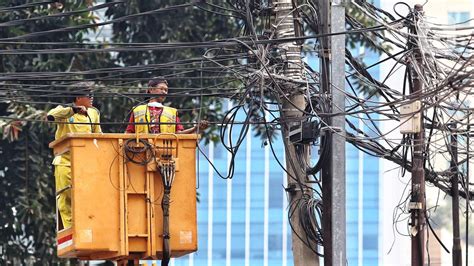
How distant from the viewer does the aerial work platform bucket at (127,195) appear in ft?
46.7

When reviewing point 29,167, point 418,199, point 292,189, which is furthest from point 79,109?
point 29,167

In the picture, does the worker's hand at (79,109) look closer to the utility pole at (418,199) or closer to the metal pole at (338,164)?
the metal pole at (338,164)

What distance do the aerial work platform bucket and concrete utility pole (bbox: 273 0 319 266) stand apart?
1.30 m

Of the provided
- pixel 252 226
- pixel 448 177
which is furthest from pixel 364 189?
pixel 448 177

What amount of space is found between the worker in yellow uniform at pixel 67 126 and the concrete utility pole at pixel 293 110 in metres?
1.88

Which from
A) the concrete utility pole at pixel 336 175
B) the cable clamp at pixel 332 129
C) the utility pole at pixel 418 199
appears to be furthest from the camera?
the utility pole at pixel 418 199

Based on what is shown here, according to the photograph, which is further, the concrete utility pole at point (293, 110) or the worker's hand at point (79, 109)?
the concrete utility pole at point (293, 110)

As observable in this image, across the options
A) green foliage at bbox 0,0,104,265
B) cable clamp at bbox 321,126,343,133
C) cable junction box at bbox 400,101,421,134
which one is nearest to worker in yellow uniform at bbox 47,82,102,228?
cable clamp at bbox 321,126,343,133

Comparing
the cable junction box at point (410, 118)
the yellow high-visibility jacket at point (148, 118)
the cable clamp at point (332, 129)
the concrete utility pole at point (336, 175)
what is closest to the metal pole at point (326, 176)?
the concrete utility pole at point (336, 175)

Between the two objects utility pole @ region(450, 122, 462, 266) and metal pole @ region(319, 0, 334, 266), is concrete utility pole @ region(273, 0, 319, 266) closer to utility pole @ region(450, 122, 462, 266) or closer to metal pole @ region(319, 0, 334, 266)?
metal pole @ region(319, 0, 334, 266)

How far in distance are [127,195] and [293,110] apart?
6.87 feet

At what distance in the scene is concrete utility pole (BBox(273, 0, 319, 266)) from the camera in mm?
15625

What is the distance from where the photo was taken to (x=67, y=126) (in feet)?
51.3

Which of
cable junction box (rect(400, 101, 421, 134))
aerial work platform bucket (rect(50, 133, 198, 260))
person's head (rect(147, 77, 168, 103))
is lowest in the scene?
aerial work platform bucket (rect(50, 133, 198, 260))
